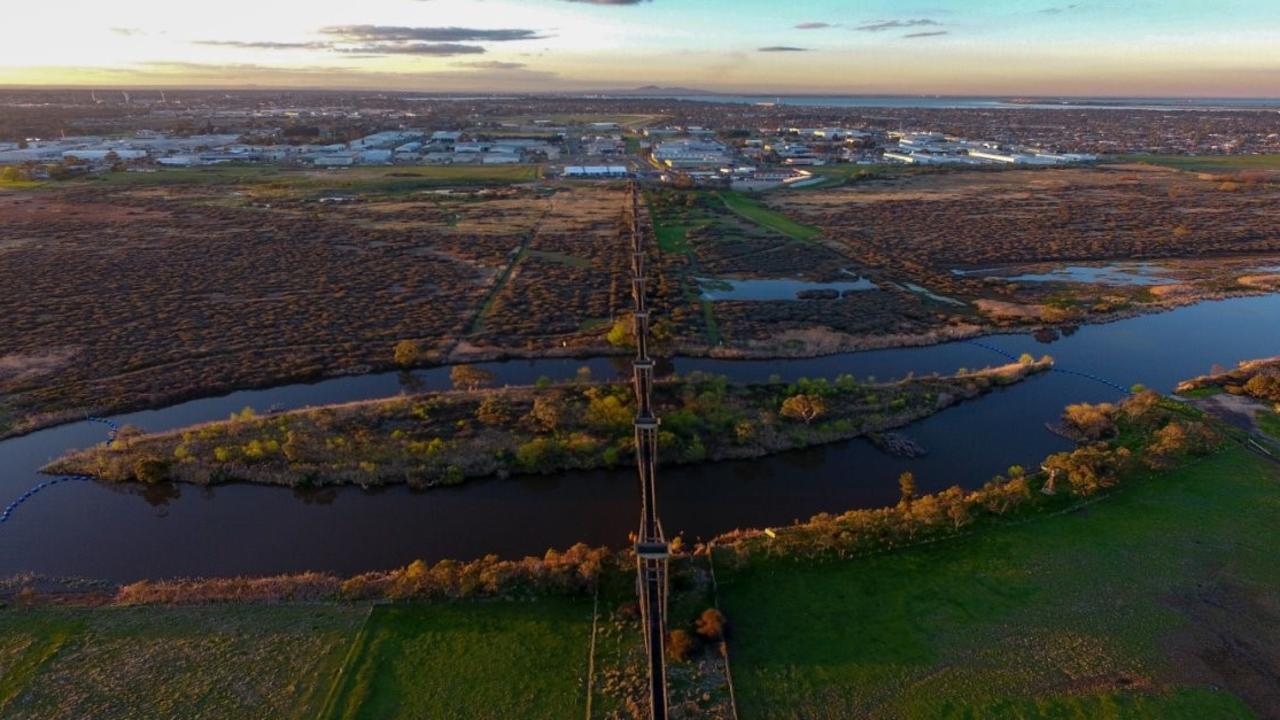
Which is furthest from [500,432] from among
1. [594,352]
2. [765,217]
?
[765,217]

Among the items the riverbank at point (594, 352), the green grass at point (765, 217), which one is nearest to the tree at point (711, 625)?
the riverbank at point (594, 352)

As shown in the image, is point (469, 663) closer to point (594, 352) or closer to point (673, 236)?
point (594, 352)

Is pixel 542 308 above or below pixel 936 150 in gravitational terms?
below

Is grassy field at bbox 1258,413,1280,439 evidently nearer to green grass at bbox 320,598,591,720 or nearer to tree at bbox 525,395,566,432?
green grass at bbox 320,598,591,720

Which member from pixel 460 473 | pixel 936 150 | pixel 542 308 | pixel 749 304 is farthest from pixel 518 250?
pixel 936 150

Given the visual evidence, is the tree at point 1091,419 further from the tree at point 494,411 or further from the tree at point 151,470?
the tree at point 151,470

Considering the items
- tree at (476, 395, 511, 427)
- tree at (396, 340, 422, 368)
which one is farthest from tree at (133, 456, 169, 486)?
tree at (396, 340, 422, 368)

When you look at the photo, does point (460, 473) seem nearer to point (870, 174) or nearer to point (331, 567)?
point (331, 567)
